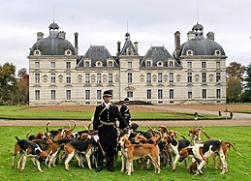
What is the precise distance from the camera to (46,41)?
80.7 meters

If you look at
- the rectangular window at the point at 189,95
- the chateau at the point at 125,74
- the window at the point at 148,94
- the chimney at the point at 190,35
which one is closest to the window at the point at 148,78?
the chateau at the point at 125,74

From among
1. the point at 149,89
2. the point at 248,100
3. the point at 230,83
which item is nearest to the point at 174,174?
the point at 149,89

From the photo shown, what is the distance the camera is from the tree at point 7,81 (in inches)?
3297

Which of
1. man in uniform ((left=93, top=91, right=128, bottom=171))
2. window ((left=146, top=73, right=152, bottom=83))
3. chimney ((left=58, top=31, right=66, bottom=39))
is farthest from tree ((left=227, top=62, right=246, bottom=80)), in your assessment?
man in uniform ((left=93, top=91, right=128, bottom=171))

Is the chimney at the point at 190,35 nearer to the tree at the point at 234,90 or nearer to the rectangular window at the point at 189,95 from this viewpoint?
the rectangular window at the point at 189,95

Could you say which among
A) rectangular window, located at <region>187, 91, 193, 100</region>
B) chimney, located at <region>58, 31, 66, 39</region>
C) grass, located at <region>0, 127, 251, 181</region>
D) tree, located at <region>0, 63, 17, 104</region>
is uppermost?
chimney, located at <region>58, 31, 66, 39</region>

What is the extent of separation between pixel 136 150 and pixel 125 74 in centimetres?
7062

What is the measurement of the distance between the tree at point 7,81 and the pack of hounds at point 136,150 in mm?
74689

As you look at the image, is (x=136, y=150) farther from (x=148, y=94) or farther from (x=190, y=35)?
(x=190, y=35)

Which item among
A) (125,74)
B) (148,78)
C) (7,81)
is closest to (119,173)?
(125,74)

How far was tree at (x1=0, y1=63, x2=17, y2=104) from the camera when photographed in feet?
275

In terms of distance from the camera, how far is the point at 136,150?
34.0ft

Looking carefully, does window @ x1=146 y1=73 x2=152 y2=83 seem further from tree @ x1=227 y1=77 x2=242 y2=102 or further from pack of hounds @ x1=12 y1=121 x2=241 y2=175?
pack of hounds @ x1=12 y1=121 x2=241 y2=175

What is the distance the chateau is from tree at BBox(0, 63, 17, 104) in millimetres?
6960
